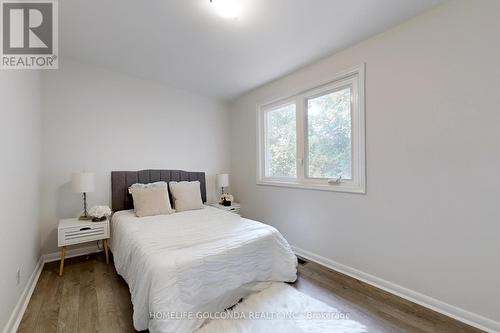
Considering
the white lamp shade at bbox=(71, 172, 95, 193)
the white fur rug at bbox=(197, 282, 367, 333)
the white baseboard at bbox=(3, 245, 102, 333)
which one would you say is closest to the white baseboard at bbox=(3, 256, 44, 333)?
the white baseboard at bbox=(3, 245, 102, 333)

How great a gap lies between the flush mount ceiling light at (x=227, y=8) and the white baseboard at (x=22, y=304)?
288 centimetres

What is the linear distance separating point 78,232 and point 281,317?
2.38 meters

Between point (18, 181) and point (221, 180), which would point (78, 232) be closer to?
point (18, 181)

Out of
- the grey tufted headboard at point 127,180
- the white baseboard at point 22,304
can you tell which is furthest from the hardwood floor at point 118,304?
the grey tufted headboard at point 127,180

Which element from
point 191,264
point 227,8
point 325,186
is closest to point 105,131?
point 227,8

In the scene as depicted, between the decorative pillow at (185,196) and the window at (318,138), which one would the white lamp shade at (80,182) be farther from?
the window at (318,138)

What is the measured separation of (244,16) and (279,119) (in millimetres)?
1677

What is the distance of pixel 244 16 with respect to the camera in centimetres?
201

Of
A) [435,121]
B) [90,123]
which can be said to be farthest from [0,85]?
[435,121]

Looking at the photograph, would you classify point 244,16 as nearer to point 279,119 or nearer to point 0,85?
point 279,119

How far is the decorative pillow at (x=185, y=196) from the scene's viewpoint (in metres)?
3.12

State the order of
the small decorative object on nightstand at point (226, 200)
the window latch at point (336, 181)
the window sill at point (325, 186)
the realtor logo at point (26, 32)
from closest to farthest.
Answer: the realtor logo at point (26, 32) → the window sill at point (325, 186) → the window latch at point (336, 181) → the small decorative object on nightstand at point (226, 200)

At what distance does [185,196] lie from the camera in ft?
10.5

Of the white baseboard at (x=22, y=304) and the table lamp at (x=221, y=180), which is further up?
the table lamp at (x=221, y=180)
